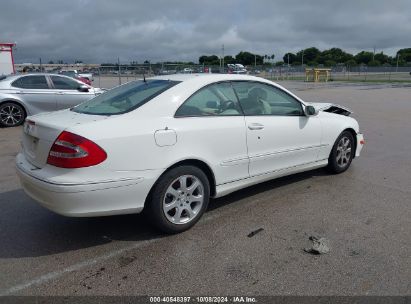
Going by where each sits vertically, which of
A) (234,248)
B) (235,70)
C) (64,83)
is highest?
(235,70)

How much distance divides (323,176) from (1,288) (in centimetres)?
431

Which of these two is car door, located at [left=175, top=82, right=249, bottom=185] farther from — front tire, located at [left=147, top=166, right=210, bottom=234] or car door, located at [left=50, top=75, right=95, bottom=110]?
car door, located at [left=50, top=75, right=95, bottom=110]

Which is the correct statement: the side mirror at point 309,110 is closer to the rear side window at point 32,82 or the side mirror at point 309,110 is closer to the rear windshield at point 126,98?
the rear windshield at point 126,98

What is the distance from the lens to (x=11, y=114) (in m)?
10.1

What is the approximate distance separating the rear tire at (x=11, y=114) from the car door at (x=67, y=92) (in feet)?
3.21

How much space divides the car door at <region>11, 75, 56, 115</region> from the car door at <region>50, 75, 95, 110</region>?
16cm

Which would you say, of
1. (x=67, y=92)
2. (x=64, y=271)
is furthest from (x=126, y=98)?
(x=67, y=92)

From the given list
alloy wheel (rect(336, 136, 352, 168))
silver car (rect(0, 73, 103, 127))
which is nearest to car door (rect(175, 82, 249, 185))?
alloy wheel (rect(336, 136, 352, 168))

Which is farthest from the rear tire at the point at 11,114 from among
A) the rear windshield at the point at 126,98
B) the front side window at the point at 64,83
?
the rear windshield at the point at 126,98

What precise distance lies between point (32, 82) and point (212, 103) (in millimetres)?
8099

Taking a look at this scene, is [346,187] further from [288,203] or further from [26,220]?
[26,220]

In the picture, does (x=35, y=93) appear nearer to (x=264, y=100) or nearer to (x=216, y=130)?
(x=264, y=100)

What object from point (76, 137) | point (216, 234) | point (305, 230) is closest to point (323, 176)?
point (305, 230)

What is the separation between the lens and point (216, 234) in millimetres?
3723
